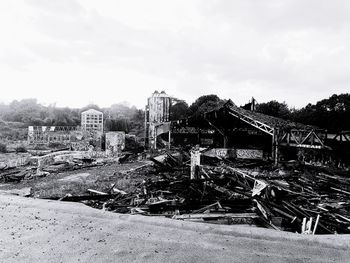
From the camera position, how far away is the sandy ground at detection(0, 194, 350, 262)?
477 cm

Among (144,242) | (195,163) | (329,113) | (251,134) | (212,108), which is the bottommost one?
(144,242)

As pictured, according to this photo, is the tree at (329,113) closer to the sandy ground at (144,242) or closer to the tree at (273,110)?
the tree at (273,110)

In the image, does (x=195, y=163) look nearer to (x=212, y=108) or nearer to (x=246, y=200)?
Answer: (x=246, y=200)

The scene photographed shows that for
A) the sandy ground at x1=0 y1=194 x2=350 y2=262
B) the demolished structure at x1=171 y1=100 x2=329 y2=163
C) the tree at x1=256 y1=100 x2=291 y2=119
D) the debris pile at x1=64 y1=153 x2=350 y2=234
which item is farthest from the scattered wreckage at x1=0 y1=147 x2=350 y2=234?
the tree at x1=256 y1=100 x2=291 y2=119

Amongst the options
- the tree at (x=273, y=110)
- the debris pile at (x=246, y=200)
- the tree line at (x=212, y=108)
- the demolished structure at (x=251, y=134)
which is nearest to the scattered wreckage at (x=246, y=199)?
the debris pile at (x=246, y=200)

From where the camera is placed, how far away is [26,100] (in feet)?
415

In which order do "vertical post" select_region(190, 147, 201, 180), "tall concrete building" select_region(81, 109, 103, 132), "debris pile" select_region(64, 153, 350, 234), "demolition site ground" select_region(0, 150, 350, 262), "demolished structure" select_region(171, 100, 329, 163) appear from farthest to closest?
"tall concrete building" select_region(81, 109, 103, 132) < "demolished structure" select_region(171, 100, 329, 163) < "vertical post" select_region(190, 147, 201, 180) < "debris pile" select_region(64, 153, 350, 234) < "demolition site ground" select_region(0, 150, 350, 262)

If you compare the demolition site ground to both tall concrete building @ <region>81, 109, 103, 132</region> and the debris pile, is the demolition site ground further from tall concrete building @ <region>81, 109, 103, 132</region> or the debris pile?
tall concrete building @ <region>81, 109, 103, 132</region>

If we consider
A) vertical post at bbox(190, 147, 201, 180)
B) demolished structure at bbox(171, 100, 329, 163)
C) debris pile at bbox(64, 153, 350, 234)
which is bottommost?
debris pile at bbox(64, 153, 350, 234)

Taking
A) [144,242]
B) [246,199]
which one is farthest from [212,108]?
[144,242]

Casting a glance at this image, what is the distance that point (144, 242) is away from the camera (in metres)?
5.37

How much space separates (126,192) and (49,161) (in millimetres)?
12677

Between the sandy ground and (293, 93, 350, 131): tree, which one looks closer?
the sandy ground

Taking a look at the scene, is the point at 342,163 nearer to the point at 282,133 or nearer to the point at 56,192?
the point at 282,133
